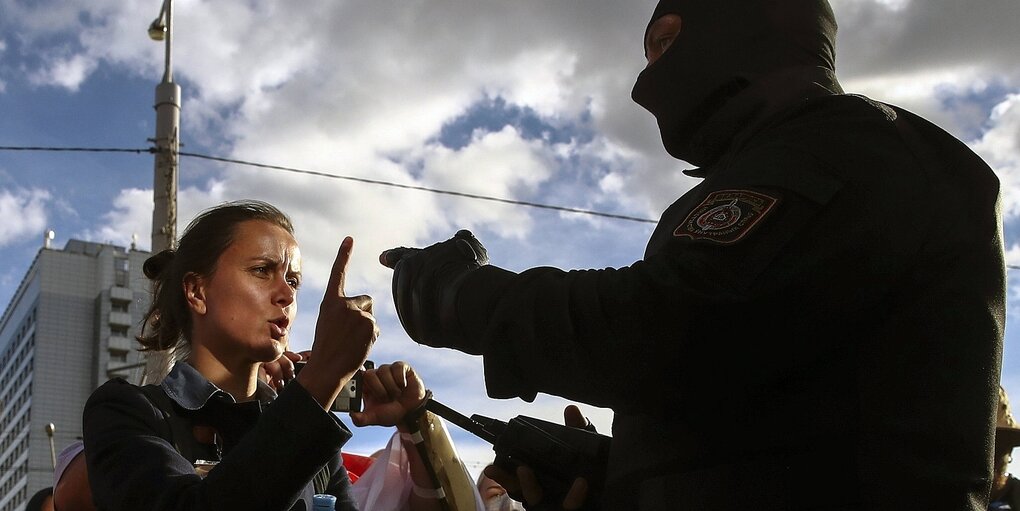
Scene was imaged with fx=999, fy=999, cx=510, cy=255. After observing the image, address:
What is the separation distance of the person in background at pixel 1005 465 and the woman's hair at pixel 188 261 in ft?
12.1

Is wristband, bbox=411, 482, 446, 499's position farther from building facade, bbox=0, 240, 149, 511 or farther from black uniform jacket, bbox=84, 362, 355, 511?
building facade, bbox=0, 240, 149, 511

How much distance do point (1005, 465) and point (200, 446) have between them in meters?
4.28

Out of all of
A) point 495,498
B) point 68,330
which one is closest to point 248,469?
point 495,498

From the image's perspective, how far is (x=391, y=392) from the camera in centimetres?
296

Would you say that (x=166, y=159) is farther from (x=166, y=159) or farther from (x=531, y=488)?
(x=531, y=488)

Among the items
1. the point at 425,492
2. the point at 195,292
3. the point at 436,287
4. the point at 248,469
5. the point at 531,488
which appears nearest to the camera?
the point at 436,287

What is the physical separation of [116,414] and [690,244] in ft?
4.76

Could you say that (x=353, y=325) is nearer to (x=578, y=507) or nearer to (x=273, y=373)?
(x=578, y=507)

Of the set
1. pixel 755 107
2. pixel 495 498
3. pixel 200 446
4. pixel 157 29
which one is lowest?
pixel 200 446

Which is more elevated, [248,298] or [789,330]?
[248,298]

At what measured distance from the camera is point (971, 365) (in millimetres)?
1738

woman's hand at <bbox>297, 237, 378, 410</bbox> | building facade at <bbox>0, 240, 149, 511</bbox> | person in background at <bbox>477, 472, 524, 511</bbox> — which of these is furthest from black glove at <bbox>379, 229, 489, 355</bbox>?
building facade at <bbox>0, 240, 149, 511</bbox>

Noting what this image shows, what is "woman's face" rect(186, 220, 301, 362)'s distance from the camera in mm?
2777

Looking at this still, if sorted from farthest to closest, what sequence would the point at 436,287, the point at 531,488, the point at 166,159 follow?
1. the point at 166,159
2. the point at 531,488
3. the point at 436,287
